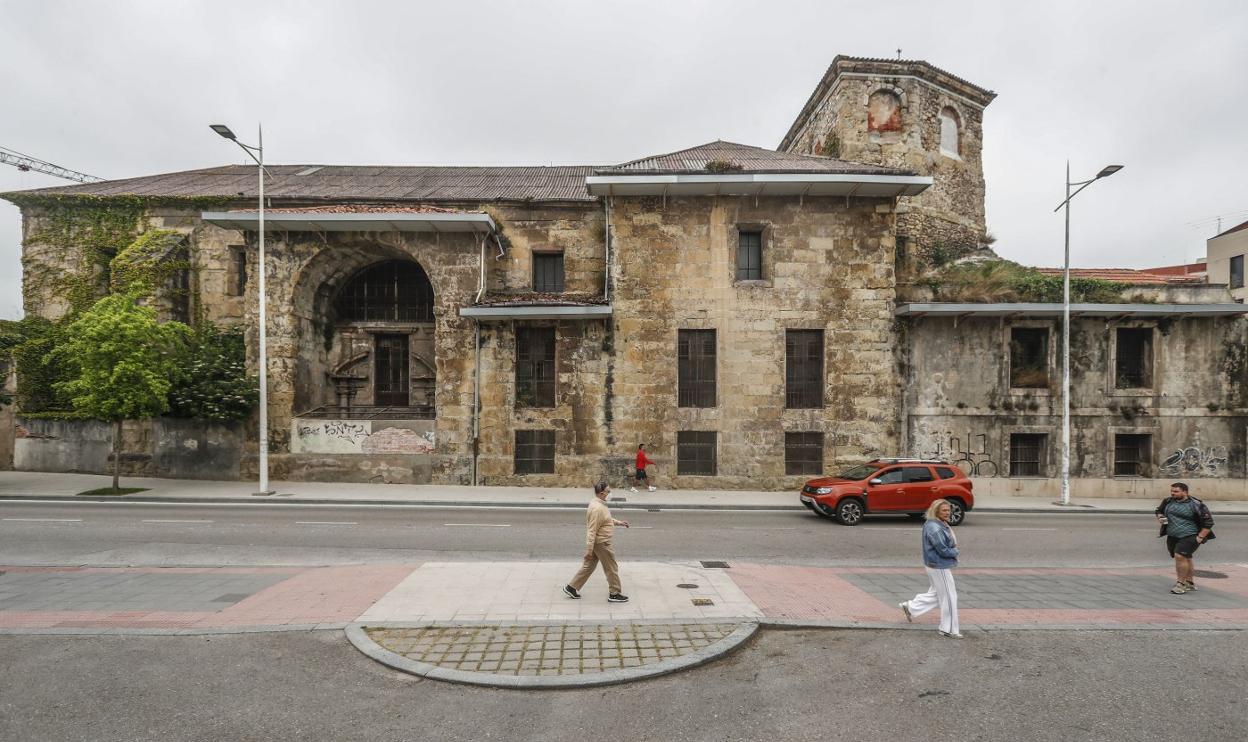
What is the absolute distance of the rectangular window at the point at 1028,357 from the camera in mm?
19750

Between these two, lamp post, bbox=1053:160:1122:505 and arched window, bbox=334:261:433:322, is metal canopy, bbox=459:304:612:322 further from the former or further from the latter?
lamp post, bbox=1053:160:1122:505

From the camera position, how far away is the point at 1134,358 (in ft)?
66.2

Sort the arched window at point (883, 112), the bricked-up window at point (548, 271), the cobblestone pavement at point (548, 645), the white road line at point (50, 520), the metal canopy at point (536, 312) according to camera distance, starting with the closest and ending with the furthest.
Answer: the cobblestone pavement at point (548, 645) → the white road line at point (50, 520) → the metal canopy at point (536, 312) → the bricked-up window at point (548, 271) → the arched window at point (883, 112)

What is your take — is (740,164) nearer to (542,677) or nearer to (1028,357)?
(1028,357)

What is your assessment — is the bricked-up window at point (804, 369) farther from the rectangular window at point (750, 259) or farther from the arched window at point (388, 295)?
the arched window at point (388, 295)

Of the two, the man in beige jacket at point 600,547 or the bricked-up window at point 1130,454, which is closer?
the man in beige jacket at point 600,547

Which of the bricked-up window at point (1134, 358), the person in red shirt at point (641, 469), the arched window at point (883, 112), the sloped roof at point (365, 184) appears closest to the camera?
the person in red shirt at point (641, 469)

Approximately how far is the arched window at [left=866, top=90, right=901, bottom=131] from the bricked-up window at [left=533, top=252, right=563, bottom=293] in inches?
615

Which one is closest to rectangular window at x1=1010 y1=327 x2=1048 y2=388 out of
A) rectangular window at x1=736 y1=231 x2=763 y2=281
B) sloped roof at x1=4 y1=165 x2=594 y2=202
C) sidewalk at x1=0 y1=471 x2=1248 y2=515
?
sidewalk at x1=0 y1=471 x2=1248 y2=515

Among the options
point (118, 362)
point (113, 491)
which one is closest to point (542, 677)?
point (118, 362)

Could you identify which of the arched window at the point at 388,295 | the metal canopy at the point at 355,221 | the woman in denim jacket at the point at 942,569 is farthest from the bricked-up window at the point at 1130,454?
the arched window at the point at 388,295

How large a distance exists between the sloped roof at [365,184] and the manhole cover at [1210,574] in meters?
18.6

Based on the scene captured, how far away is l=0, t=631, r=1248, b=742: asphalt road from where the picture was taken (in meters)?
4.52

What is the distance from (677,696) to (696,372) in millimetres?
14775
